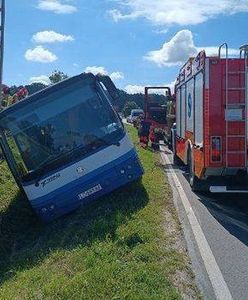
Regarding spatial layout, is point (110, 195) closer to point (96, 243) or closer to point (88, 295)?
point (96, 243)

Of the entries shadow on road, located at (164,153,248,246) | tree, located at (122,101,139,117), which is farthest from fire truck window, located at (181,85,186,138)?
tree, located at (122,101,139,117)

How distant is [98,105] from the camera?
1013 centimetres

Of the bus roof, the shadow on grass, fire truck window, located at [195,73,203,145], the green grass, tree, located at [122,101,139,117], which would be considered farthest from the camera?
tree, located at [122,101,139,117]

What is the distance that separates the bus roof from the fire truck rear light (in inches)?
99.9

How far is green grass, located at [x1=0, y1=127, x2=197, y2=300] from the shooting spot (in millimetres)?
5641

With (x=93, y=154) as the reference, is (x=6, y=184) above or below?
below

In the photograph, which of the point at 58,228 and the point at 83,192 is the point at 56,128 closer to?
the point at 83,192

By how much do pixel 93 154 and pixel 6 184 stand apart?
395 centimetres

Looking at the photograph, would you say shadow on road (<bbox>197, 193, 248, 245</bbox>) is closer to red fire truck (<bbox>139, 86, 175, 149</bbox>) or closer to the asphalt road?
the asphalt road

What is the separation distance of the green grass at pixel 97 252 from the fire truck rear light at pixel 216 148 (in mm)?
1261

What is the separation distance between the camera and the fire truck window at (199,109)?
1070 centimetres

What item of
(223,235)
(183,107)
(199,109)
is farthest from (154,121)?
(223,235)

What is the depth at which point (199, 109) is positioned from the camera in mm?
11102

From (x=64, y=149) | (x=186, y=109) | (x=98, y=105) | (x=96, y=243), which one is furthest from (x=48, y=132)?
(x=186, y=109)
